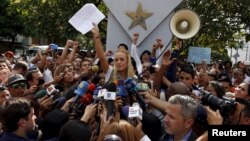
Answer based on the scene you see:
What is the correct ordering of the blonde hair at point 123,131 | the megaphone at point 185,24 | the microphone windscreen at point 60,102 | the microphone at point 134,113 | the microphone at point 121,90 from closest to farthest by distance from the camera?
1. the blonde hair at point 123,131
2. the microphone at point 134,113
3. the microphone at point 121,90
4. the microphone windscreen at point 60,102
5. the megaphone at point 185,24

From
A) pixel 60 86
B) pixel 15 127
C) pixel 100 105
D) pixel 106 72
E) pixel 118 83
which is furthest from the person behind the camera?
pixel 60 86

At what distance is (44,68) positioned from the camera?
8.70m

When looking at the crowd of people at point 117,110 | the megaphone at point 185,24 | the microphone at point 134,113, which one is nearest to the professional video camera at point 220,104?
the crowd of people at point 117,110

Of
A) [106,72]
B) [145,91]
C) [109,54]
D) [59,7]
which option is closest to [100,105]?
[145,91]

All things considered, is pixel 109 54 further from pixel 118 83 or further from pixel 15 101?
pixel 15 101

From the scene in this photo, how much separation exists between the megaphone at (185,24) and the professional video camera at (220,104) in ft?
8.06

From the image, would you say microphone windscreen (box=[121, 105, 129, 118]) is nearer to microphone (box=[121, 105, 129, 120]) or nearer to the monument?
microphone (box=[121, 105, 129, 120])

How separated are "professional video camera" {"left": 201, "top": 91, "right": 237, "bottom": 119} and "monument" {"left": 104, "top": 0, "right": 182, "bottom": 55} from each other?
4.59m

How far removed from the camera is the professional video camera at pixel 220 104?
4.35 metres

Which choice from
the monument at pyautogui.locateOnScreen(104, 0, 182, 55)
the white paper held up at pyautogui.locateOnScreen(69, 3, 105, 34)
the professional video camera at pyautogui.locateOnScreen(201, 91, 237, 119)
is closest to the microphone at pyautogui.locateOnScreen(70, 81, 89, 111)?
the professional video camera at pyautogui.locateOnScreen(201, 91, 237, 119)

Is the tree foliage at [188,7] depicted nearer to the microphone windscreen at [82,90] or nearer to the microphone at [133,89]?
the microphone at [133,89]

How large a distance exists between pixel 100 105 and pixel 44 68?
4.66 m

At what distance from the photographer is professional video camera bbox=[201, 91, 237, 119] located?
435 cm

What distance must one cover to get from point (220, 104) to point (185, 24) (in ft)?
9.75
